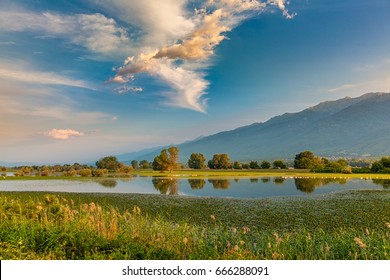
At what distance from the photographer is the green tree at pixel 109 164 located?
3819 inches

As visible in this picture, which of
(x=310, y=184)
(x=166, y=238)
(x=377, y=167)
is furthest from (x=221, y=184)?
(x=377, y=167)

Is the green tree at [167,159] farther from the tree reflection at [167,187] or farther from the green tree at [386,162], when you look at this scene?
the green tree at [386,162]

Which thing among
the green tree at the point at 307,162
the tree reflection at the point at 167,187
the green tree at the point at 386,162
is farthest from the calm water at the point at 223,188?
the green tree at the point at 307,162

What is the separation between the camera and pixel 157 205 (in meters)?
25.9

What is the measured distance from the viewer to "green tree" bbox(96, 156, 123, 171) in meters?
97.0

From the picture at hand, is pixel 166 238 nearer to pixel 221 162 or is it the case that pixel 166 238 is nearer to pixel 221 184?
pixel 221 184

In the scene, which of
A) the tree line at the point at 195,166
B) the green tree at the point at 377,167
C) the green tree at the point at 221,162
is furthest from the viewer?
the green tree at the point at 221,162

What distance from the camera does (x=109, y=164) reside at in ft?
319

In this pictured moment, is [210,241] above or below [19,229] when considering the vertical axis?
below

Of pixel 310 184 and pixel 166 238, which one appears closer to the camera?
pixel 166 238
